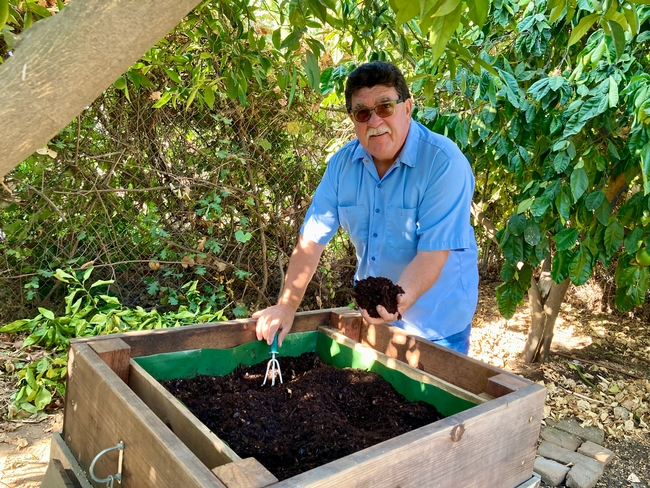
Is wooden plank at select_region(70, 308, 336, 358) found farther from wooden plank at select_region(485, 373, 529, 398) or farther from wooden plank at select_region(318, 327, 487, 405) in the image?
wooden plank at select_region(485, 373, 529, 398)

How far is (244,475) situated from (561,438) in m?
3.09

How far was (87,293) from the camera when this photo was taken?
3.73 metres

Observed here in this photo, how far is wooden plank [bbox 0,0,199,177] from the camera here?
1.99 feet

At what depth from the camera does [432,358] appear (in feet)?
5.49

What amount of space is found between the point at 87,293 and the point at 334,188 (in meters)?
2.36

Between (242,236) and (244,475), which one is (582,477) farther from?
(242,236)

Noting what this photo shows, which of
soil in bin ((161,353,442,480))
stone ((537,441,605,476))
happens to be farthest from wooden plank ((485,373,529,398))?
stone ((537,441,605,476))

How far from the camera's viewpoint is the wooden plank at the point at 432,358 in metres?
1.56

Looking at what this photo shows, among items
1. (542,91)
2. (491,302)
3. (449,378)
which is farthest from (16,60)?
(491,302)

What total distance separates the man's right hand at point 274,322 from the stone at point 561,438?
2346 millimetres

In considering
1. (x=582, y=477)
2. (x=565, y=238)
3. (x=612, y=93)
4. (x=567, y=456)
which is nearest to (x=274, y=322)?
(x=565, y=238)

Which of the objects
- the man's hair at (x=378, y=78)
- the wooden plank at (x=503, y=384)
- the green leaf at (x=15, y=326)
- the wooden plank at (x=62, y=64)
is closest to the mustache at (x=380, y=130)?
the man's hair at (x=378, y=78)

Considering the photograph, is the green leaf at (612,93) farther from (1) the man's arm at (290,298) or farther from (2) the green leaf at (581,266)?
(1) the man's arm at (290,298)

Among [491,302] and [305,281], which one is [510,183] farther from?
[305,281]
